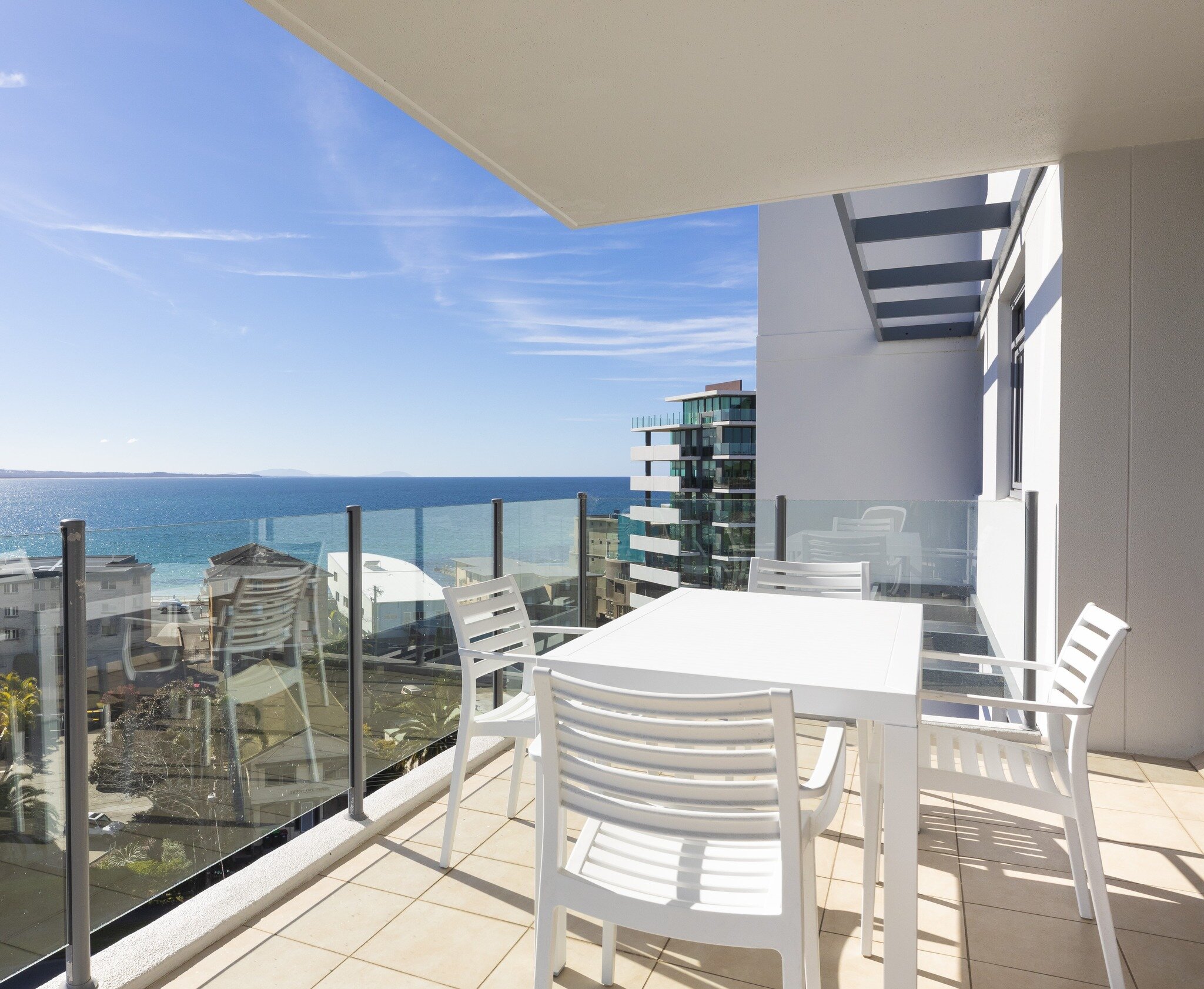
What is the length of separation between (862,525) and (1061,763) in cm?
232

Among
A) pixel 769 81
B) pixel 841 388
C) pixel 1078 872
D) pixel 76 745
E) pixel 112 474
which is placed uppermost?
pixel 769 81

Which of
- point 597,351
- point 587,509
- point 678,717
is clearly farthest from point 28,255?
point 678,717

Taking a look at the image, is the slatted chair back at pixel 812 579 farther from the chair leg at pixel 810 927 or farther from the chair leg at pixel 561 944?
the chair leg at pixel 810 927

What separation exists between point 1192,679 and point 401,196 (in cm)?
4768

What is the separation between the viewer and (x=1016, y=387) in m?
5.15

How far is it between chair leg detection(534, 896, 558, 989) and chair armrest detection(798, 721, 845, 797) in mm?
509

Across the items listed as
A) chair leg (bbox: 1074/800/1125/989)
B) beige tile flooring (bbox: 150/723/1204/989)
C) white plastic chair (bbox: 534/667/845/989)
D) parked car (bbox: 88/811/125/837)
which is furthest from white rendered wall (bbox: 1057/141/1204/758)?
parked car (bbox: 88/811/125/837)

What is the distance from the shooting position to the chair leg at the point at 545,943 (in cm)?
136

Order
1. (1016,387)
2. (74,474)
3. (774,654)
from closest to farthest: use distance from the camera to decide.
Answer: (774,654) → (1016,387) → (74,474)

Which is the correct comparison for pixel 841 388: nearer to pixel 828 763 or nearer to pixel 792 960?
pixel 828 763

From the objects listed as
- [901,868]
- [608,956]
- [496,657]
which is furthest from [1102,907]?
[496,657]

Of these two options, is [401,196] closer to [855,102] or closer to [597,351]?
[597,351]

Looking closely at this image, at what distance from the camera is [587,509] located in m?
4.41

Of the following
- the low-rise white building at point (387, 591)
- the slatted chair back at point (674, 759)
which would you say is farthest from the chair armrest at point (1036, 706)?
the low-rise white building at point (387, 591)
